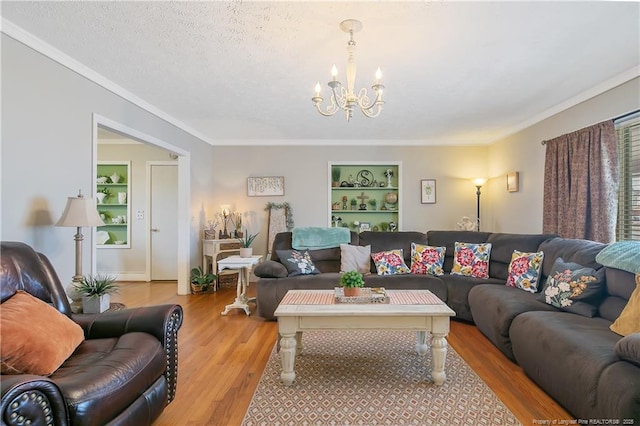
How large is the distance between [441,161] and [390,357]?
383 cm

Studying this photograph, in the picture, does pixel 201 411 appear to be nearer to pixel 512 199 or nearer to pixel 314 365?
pixel 314 365

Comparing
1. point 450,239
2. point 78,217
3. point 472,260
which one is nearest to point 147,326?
point 78,217

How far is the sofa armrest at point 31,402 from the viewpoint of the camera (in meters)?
1.13

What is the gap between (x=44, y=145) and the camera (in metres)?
2.47

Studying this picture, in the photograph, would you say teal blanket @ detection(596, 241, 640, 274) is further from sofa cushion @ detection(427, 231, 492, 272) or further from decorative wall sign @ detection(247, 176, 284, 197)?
decorative wall sign @ detection(247, 176, 284, 197)

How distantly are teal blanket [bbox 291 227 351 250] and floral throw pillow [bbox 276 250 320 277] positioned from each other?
18cm

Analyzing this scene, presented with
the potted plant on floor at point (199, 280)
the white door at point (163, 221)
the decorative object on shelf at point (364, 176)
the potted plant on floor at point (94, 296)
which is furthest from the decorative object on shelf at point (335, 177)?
the potted plant on floor at point (94, 296)

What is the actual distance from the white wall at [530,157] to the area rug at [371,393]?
8.51ft

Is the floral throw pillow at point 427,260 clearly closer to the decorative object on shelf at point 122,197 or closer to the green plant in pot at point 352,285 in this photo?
the green plant in pot at point 352,285

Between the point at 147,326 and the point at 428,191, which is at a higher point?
the point at 428,191

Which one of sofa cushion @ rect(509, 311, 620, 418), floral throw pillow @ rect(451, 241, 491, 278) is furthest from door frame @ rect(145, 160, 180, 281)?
sofa cushion @ rect(509, 311, 620, 418)

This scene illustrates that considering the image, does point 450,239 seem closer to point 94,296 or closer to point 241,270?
point 241,270

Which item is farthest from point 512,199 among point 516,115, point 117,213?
point 117,213

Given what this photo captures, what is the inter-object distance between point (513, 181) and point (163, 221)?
562cm
